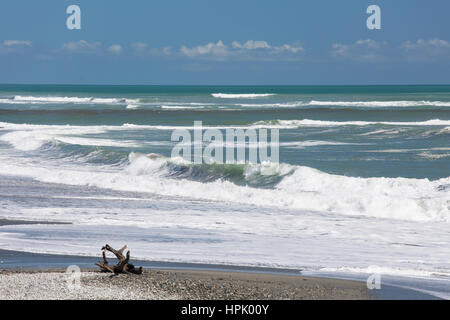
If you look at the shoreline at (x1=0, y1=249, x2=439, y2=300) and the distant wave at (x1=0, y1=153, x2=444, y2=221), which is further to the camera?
the distant wave at (x1=0, y1=153, x2=444, y2=221)

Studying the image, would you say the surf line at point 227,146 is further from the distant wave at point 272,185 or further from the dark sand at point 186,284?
the dark sand at point 186,284

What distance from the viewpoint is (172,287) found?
8078mm

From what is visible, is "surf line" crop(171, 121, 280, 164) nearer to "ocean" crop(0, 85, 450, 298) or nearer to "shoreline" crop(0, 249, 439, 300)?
"ocean" crop(0, 85, 450, 298)

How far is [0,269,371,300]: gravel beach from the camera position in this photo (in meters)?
7.66

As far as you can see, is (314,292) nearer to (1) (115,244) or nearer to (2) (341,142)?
(1) (115,244)

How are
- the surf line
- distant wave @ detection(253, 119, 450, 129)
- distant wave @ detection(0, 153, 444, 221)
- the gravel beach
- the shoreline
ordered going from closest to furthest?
the gravel beach
the shoreline
distant wave @ detection(0, 153, 444, 221)
the surf line
distant wave @ detection(253, 119, 450, 129)

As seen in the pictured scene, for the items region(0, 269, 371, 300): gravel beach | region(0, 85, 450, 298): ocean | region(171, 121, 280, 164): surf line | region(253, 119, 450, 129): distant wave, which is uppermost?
region(253, 119, 450, 129): distant wave

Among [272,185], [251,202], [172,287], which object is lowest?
[172,287]

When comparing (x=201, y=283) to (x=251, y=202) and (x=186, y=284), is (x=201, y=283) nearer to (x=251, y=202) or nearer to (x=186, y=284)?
(x=186, y=284)

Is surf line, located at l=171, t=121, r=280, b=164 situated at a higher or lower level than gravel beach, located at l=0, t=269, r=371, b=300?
higher

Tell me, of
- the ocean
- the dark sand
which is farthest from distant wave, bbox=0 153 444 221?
the dark sand

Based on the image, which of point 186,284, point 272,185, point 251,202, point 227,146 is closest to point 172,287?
point 186,284
